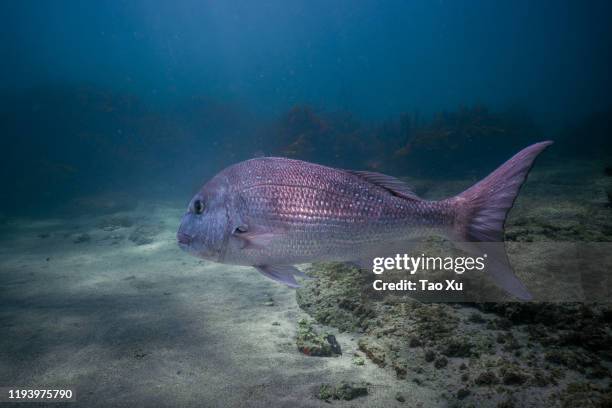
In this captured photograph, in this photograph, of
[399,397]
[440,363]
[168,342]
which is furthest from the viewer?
[168,342]

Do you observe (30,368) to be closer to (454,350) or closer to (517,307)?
(454,350)

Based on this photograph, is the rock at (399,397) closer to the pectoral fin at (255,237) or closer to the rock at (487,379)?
the rock at (487,379)

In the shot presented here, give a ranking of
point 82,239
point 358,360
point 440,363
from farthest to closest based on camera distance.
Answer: point 82,239, point 358,360, point 440,363

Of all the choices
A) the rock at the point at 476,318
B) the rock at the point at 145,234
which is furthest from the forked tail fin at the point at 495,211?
the rock at the point at 145,234

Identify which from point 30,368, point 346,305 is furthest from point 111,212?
point 346,305

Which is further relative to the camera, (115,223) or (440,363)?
(115,223)

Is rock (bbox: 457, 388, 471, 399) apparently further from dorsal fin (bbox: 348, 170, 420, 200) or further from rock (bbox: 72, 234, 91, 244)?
rock (bbox: 72, 234, 91, 244)

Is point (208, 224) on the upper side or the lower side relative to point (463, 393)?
upper

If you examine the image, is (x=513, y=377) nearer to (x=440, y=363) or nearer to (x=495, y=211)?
(x=440, y=363)

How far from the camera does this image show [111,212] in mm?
14641

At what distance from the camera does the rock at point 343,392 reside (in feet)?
7.96

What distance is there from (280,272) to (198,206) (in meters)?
0.81

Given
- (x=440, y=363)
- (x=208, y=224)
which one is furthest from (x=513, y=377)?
(x=208, y=224)

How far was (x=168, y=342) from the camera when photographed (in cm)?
337
